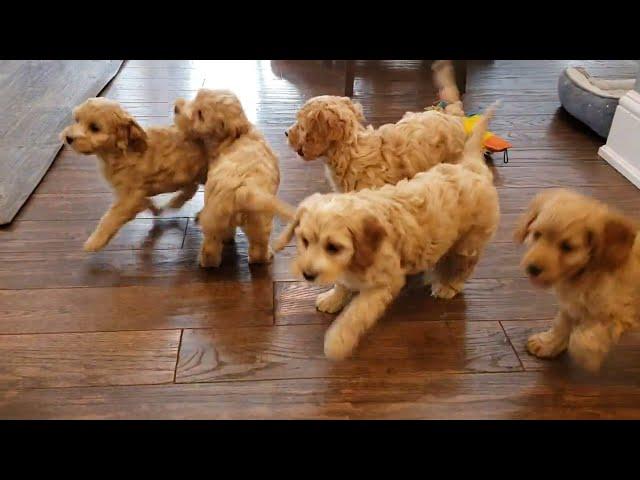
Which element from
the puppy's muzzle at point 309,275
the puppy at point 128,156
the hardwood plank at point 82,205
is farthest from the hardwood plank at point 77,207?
the puppy's muzzle at point 309,275

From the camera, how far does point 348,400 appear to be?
70.8 inches

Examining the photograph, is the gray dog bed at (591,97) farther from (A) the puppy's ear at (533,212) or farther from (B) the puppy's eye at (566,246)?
(B) the puppy's eye at (566,246)

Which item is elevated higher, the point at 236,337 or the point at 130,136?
the point at 130,136

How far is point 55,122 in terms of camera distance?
3461 mm

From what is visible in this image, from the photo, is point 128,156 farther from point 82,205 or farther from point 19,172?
point 19,172

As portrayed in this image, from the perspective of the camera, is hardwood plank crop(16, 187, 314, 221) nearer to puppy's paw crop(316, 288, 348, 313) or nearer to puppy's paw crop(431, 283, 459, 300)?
puppy's paw crop(316, 288, 348, 313)

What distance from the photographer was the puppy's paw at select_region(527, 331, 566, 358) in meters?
1.91

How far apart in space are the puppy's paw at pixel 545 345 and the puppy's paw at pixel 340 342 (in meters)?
0.69

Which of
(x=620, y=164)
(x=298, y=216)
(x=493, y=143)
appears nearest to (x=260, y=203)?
(x=298, y=216)

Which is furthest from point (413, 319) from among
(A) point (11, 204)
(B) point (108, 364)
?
(A) point (11, 204)

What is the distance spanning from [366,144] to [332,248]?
830 millimetres

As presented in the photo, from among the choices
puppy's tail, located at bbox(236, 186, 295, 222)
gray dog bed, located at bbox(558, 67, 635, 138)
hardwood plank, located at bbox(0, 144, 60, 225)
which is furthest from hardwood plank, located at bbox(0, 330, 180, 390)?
gray dog bed, located at bbox(558, 67, 635, 138)

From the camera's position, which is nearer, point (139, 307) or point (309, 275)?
point (309, 275)
